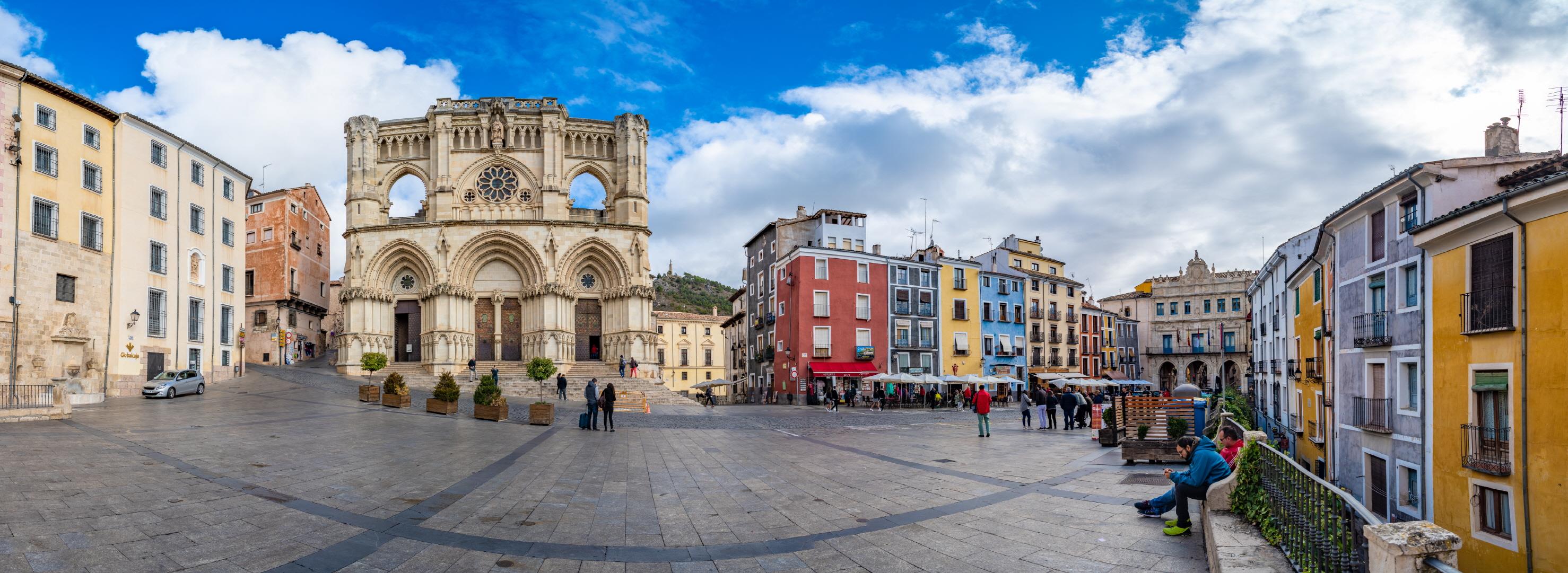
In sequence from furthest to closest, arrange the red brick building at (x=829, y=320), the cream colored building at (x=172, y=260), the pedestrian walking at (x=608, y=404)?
the red brick building at (x=829, y=320), the cream colored building at (x=172, y=260), the pedestrian walking at (x=608, y=404)

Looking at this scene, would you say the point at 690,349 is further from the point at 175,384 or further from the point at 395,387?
the point at 175,384

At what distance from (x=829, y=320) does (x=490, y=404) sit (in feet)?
88.5

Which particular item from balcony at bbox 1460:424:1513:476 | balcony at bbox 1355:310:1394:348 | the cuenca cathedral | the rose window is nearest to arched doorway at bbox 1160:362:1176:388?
the cuenca cathedral

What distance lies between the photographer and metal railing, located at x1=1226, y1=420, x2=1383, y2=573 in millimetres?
4832

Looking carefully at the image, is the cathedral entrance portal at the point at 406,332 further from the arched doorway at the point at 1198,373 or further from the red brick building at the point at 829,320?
the arched doorway at the point at 1198,373

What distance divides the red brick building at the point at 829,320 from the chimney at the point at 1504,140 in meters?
30.4

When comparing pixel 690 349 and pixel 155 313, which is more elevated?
pixel 155 313

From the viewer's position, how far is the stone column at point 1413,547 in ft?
12.8

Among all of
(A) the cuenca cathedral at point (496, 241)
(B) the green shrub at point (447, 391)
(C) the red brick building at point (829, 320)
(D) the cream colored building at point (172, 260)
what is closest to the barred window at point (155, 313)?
(D) the cream colored building at point (172, 260)

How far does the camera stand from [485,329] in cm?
4850

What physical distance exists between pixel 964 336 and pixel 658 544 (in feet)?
157

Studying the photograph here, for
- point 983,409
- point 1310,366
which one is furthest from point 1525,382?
point 1310,366

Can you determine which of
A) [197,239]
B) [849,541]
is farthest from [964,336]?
[849,541]

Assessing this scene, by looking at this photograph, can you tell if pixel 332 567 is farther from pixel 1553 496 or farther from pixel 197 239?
pixel 197 239
